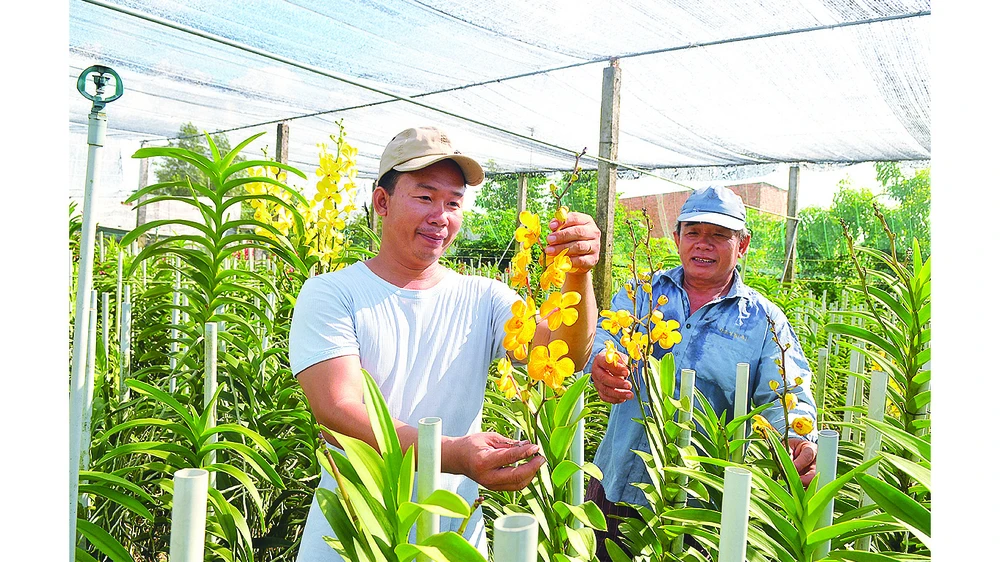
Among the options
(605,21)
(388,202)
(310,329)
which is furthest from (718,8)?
(310,329)

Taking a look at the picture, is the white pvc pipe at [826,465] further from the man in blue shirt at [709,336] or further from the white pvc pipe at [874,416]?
the man in blue shirt at [709,336]

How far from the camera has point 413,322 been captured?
40.8 inches

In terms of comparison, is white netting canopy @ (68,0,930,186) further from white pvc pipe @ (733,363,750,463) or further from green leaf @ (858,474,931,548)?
green leaf @ (858,474,931,548)

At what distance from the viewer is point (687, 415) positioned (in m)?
0.94

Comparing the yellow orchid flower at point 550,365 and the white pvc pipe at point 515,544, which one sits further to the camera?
the yellow orchid flower at point 550,365

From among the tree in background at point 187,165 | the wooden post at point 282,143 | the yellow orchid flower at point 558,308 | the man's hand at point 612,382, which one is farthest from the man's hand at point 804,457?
the tree in background at point 187,165

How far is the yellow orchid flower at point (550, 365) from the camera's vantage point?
0.66 metres

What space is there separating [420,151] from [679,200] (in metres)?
13.9

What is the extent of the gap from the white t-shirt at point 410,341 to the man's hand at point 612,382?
231 mm

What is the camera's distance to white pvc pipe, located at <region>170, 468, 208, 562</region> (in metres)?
0.42

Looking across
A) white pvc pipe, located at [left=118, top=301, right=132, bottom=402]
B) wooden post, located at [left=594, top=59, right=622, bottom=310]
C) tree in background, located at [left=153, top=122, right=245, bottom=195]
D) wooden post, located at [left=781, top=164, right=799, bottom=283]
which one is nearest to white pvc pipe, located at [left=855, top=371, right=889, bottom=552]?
white pvc pipe, located at [left=118, top=301, right=132, bottom=402]

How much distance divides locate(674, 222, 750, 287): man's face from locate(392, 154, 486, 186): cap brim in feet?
2.61

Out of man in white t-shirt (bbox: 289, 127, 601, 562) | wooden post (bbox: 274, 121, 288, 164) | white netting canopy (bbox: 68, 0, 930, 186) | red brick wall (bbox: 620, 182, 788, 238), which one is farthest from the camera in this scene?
red brick wall (bbox: 620, 182, 788, 238)

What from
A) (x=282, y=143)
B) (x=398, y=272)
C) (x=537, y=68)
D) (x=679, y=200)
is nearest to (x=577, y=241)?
(x=398, y=272)
